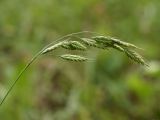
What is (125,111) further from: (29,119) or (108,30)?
(108,30)

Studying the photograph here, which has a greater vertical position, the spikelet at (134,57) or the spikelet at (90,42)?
the spikelet at (134,57)

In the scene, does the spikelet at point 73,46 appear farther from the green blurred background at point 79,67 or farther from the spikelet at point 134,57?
the green blurred background at point 79,67

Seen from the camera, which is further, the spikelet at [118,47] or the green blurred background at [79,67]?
the green blurred background at [79,67]

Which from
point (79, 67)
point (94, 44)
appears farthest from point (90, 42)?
point (79, 67)

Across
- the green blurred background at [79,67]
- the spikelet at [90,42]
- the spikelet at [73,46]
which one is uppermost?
the green blurred background at [79,67]

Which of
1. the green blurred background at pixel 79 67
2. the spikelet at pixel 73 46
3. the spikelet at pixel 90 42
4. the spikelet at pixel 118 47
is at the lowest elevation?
the spikelet at pixel 73 46

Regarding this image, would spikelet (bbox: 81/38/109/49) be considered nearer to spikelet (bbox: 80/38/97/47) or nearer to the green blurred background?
spikelet (bbox: 80/38/97/47)

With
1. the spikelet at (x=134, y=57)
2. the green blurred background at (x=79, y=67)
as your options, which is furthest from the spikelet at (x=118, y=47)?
the green blurred background at (x=79, y=67)

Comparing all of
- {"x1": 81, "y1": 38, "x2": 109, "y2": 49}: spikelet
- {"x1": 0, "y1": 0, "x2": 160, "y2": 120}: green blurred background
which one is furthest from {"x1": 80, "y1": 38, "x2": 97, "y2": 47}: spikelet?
{"x1": 0, "y1": 0, "x2": 160, "y2": 120}: green blurred background

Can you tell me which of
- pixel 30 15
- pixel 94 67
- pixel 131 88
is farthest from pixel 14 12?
pixel 131 88
